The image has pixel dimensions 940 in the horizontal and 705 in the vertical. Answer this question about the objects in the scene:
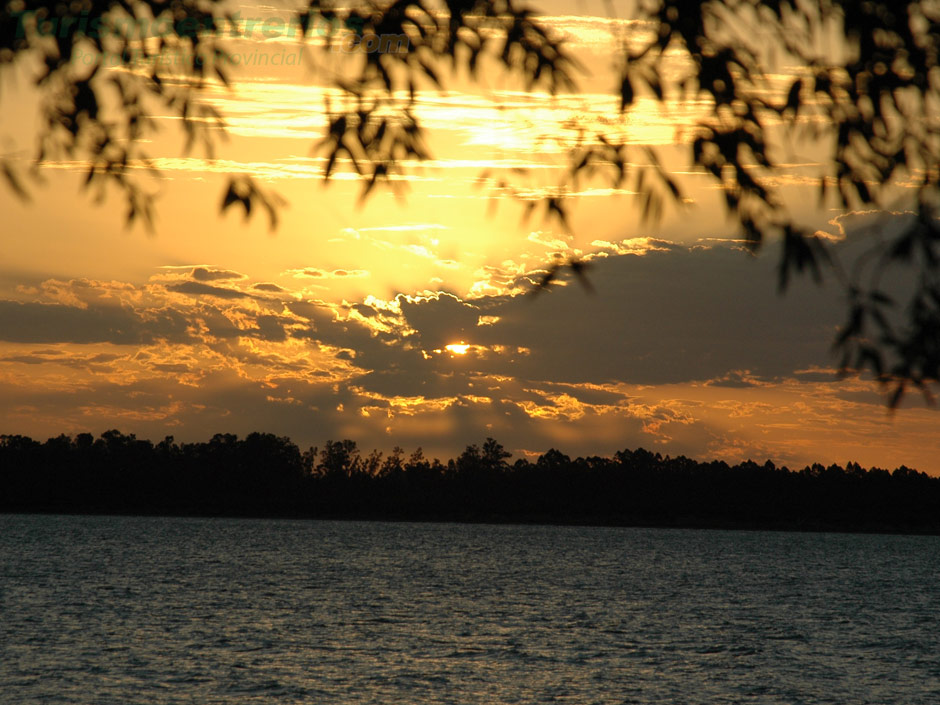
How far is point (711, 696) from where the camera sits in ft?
131

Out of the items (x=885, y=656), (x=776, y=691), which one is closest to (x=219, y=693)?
(x=776, y=691)

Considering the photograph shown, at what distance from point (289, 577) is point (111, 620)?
38.1 metres

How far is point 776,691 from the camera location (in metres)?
41.6

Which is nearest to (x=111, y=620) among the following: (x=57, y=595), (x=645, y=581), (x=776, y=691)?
(x=57, y=595)

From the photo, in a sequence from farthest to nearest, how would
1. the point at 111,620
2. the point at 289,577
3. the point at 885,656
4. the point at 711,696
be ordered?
the point at 289,577
the point at 111,620
the point at 885,656
the point at 711,696

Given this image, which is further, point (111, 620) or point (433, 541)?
point (433, 541)

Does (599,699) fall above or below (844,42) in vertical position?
below

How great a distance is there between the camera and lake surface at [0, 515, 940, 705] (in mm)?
39562

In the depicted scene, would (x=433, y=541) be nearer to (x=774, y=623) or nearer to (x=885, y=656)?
(x=774, y=623)

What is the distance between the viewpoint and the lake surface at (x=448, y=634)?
39562mm

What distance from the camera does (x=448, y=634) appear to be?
55281 millimetres

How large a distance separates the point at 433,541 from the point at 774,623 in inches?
5041

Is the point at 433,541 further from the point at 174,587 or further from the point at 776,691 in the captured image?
the point at 776,691

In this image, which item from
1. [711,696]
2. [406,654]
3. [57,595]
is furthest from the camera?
[57,595]
